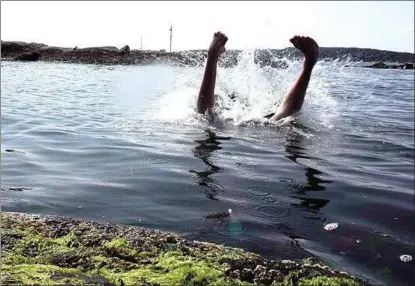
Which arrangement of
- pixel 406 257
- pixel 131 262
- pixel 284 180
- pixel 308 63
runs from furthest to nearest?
pixel 308 63, pixel 284 180, pixel 406 257, pixel 131 262

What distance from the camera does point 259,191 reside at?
12.6 ft

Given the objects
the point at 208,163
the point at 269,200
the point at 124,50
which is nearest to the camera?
the point at 269,200

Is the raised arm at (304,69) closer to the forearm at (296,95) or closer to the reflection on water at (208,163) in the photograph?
the forearm at (296,95)

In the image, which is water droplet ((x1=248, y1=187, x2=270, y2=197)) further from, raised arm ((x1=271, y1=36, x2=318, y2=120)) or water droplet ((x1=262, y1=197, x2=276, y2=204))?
raised arm ((x1=271, y1=36, x2=318, y2=120))

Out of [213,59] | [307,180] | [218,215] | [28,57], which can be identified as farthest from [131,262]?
[28,57]

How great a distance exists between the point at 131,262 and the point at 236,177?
2119 mm

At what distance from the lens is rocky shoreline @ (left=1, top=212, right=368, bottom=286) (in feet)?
6.44

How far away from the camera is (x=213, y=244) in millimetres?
2547

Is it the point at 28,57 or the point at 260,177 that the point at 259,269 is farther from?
the point at 28,57

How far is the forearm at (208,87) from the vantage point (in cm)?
662

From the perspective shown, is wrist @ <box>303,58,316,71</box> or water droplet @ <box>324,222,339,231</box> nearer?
water droplet @ <box>324,222,339,231</box>

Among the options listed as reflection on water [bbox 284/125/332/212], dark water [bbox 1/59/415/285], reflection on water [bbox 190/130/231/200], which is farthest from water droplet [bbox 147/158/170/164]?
reflection on water [bbox 284/125/332/212]

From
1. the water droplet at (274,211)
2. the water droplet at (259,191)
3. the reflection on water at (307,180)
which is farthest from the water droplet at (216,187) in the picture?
the reflection on water at (307,180)

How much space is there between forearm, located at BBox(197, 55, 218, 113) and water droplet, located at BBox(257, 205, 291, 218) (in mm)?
3595
